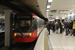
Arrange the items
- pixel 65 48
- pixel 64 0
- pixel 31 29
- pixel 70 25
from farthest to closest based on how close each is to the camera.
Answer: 1. pixel 70 25
2. pixel 31 29
3. pixel 64 0
4. pixel 65 48

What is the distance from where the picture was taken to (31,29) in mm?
7629

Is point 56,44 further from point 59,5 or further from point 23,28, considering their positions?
point 59,5

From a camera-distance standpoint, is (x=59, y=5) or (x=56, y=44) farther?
(x=59, y=5)

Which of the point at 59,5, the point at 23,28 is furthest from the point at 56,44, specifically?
the point at 59,5

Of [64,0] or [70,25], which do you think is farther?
[70,25]

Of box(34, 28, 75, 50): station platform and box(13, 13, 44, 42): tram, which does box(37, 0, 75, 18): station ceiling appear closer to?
box(13, 13, 44, 42): tram

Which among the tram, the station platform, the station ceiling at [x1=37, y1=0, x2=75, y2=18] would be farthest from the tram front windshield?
the station ceiling at [x1=37, y1=0, x2=75, y2=18]

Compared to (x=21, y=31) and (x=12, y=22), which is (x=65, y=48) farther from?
(x=12, y=22)

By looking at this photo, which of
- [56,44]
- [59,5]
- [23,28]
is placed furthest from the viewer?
[59,5]

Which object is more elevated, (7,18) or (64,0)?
(64,0)

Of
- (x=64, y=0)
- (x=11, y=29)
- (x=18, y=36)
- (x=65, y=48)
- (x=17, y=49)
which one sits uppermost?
(x=64, y=0)

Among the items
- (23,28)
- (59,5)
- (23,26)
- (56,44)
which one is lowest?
(56,44)

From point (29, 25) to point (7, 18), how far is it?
7.25ft

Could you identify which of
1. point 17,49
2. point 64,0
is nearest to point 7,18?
point 17,49
